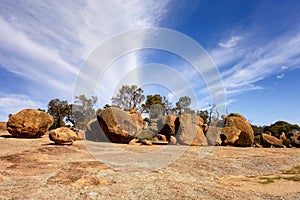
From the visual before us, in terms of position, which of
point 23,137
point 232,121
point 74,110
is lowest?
point 23,137

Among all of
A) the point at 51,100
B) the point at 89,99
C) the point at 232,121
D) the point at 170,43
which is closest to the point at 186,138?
the point at 232,121

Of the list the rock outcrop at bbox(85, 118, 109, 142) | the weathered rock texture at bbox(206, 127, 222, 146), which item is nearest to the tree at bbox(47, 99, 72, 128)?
the rock outcrop at bbox(85, 118, 109, 142)

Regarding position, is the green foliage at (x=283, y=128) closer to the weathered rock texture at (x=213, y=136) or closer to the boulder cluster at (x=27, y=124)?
the weathered rock texture at (x=213, y=136)

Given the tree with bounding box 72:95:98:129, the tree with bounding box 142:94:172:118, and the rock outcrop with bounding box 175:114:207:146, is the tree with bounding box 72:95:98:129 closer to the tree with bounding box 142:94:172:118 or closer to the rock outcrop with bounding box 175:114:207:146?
the tree with bounding box 142:94:172:118

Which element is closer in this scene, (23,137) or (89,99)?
(23,137)

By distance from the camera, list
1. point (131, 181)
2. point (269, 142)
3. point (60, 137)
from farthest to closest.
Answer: point (269, 142), point (60, 137), point (131, 181)

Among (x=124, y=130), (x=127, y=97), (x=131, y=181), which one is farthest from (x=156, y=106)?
(x=131, y=181)

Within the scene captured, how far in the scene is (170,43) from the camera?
18.2 m

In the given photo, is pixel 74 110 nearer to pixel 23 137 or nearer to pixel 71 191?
pixel 23 137

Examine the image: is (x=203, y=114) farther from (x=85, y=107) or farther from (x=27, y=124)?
(x=27, y=124)

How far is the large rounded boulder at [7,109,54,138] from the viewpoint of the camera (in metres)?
18.5

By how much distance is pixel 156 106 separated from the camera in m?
56.8

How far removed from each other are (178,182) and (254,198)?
2565 mm

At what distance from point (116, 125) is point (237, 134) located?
1450cm
